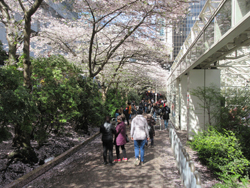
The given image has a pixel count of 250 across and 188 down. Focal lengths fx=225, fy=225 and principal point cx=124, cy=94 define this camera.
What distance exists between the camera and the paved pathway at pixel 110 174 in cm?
527

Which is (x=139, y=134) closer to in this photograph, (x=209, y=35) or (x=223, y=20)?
(x=209, y=35)

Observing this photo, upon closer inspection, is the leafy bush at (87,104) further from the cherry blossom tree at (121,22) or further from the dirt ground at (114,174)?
the dirt ground at (114,174)

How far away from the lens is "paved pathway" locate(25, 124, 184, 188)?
5.27 metres

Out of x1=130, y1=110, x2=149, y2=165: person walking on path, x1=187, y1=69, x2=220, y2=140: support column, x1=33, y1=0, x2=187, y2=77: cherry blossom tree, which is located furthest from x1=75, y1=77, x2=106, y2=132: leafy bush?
x1=187, y1=69, x2=220, y2=140: support column

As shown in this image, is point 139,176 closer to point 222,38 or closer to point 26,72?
point 222,38

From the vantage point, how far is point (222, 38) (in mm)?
4988

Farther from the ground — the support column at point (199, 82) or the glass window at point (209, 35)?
the glass window at point (209, 35)

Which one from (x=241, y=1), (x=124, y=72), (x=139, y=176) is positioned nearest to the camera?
(x=241, y=1)

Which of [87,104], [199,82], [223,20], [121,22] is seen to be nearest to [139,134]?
[223,20]

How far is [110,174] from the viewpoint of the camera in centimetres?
591

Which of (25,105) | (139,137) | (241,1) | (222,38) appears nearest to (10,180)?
(25,105)

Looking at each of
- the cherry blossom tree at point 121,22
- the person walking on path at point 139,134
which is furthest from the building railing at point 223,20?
the person walking on path at point 139,134

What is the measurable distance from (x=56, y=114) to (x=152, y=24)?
19.3 feet

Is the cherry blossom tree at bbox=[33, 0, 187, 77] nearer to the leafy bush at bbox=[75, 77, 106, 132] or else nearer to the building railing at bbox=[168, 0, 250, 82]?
the leafy bush at bbox=[75, 77, 106, 132]
